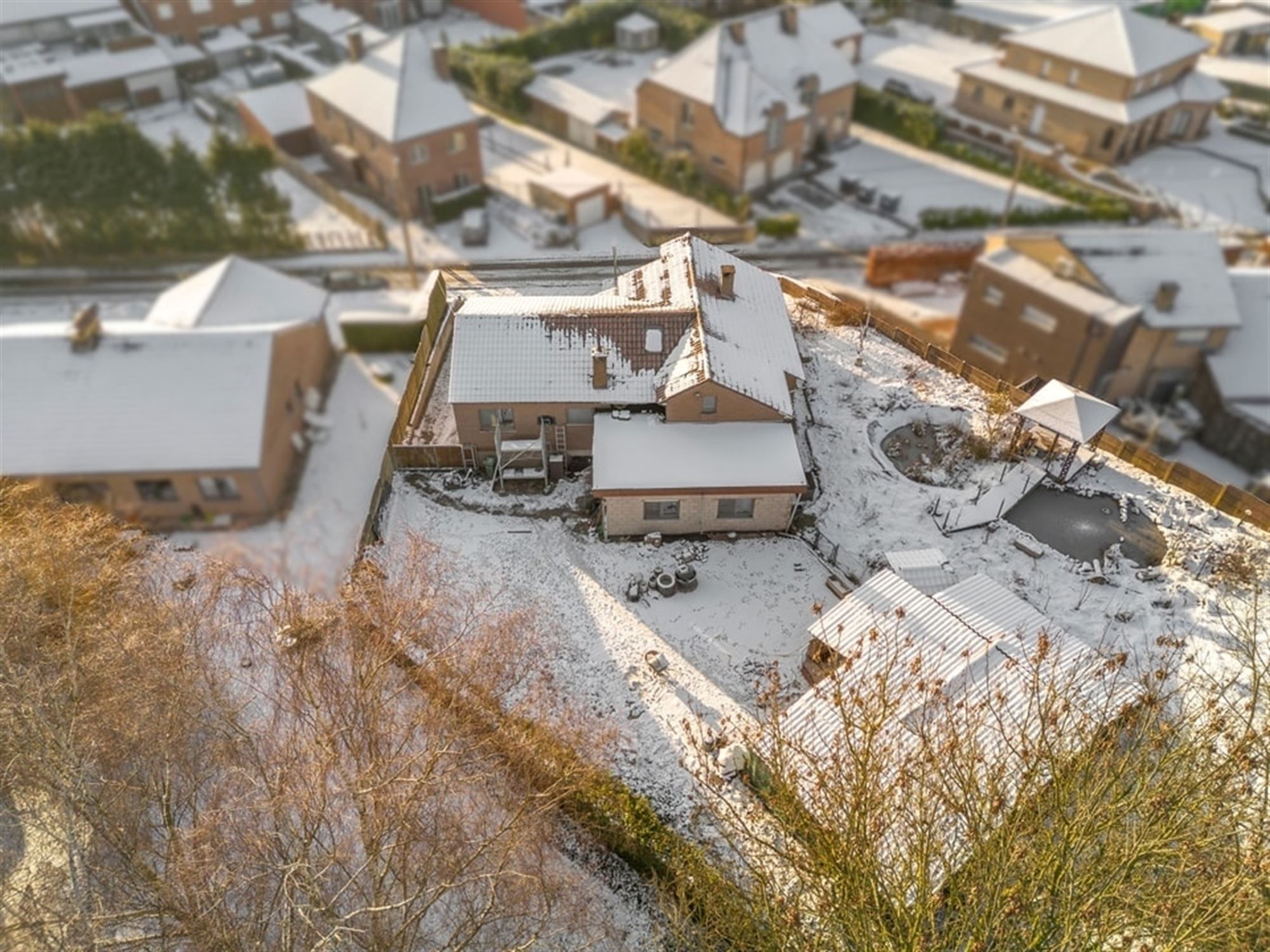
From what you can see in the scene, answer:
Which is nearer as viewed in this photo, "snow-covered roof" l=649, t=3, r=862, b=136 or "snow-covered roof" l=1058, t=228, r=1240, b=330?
"snow-covered roof" l=1058, t=228, r=1240, b=330

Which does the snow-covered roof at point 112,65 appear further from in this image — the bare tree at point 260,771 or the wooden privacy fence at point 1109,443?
the wooden privacy fence at point 1109,443

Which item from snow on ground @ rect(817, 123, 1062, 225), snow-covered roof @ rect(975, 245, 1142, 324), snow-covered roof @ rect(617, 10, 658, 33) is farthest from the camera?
snow-covered roof @ rect(617, 10, 658, 33)

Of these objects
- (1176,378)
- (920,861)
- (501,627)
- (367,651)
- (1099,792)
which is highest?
(1099,792)

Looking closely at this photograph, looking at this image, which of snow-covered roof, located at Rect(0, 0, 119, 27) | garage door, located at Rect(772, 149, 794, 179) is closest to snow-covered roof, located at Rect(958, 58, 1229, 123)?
garage door, located at Rect(772, 149, 794, 179)

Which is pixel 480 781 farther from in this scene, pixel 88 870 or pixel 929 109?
pixel 929 109

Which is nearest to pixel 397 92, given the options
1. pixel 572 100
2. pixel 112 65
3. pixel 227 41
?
pixel 572 100

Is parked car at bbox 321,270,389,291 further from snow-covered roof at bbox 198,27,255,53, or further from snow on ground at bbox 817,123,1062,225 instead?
snow-covered roof at bbox 198,27,255,53

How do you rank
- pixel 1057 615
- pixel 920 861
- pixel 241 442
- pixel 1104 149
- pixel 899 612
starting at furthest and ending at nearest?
1. pixel 1104 149
2. pixel 241 442
3. pixel 1057 615
4. pixel 899 612
5. pixel 920 861

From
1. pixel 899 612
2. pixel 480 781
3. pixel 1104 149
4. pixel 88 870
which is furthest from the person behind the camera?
pixel 1104 149

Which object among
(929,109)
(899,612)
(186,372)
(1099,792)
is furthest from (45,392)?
(929,109)
